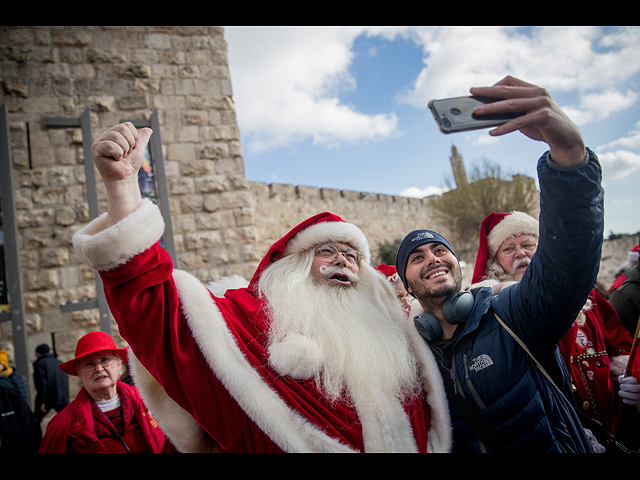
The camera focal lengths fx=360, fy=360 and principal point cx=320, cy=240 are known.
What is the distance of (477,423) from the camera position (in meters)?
1.45

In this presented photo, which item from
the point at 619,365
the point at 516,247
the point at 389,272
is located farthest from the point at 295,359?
the point at 619,365

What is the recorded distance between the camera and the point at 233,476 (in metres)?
1.27

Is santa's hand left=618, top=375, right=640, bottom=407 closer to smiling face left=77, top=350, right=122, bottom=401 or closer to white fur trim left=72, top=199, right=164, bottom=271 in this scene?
white fur trim left=72, top=199, right=164, bottom=271

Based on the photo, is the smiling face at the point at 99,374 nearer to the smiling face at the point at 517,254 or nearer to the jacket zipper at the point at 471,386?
the jacket zipper at the point at 471,386

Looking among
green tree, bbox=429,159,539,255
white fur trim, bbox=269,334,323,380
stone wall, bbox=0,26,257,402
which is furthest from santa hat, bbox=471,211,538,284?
green tree, bbox=429,159,539,255

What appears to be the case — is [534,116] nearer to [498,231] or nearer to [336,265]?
[336,265]

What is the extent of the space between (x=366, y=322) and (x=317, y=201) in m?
12.5

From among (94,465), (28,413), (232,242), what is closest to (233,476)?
(94,465)

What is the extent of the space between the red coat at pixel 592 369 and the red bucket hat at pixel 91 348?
2938mm

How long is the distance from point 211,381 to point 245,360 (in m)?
0.16

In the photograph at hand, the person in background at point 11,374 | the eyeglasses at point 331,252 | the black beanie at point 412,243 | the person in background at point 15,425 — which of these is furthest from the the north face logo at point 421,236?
the person in background at point 11,374

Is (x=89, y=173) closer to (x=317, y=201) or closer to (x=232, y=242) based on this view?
(x=232, y=242)

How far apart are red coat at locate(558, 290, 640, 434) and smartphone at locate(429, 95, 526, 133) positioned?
4.89 ft

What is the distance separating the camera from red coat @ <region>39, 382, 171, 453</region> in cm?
227
